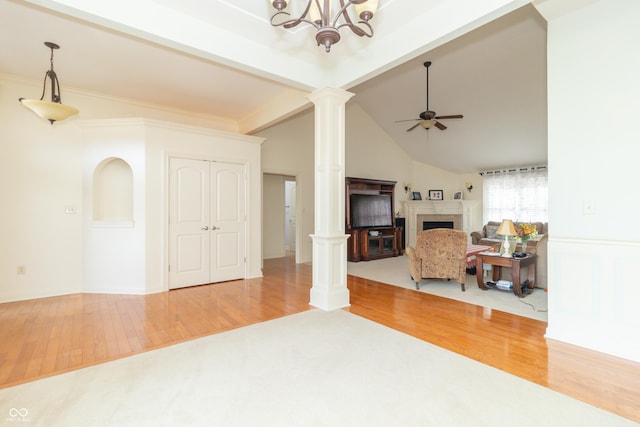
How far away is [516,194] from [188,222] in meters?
→ 7.67

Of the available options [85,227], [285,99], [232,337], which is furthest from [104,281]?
[285,99]

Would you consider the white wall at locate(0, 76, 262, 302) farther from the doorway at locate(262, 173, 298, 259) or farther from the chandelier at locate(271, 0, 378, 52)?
the chandelier at locate(271, 0, 378, 52)

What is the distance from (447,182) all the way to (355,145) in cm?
317

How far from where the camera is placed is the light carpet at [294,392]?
66.6 inches

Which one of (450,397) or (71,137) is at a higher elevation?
(71,137)

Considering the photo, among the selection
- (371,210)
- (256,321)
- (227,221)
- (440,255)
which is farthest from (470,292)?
(227,221)

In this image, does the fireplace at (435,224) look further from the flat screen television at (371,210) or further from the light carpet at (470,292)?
the light carpet at (470,292)

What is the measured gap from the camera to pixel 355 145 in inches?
311

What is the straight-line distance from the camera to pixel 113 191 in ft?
15.4

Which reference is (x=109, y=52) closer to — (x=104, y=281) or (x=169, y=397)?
(x=104, y=281)

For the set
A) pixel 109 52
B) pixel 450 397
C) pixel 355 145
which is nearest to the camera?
pixel 450 397

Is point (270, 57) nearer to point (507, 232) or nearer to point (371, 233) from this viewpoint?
point (507, 232)

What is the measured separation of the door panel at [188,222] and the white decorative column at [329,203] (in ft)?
6.94

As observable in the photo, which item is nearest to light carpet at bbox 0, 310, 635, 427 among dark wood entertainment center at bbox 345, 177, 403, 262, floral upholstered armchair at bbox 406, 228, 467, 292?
floral upholstered armchair at bbox 406, 228, 467, 292
